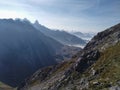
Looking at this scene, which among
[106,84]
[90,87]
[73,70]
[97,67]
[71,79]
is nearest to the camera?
[106,84]

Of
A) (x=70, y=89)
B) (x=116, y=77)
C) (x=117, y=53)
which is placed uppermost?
(x=117, y=53)

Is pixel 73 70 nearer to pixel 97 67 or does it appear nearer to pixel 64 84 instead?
pixel 64 84

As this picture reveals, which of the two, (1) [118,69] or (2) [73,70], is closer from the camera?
(1) [118,69]

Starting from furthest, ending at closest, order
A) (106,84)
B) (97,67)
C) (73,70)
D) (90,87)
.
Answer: (73,70) < (97,67) < (90,87) < (106,84)

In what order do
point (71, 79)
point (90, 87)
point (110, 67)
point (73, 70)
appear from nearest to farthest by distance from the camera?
point (90, 87)
point (110, 67)
point (71, 79)
point (73, 70)

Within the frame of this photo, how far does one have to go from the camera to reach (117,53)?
101 meters

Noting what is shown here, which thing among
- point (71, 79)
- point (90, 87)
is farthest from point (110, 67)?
point (71, 79)

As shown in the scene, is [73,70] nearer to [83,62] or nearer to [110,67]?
[83,62]

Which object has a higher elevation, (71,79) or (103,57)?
(103,57)

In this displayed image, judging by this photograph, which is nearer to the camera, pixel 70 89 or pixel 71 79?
pixel 70 89

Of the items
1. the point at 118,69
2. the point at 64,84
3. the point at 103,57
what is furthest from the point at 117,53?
the point at 64,84

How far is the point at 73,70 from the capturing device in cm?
11606

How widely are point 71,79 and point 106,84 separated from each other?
36984 millimetres

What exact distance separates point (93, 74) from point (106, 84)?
68.8 feet
